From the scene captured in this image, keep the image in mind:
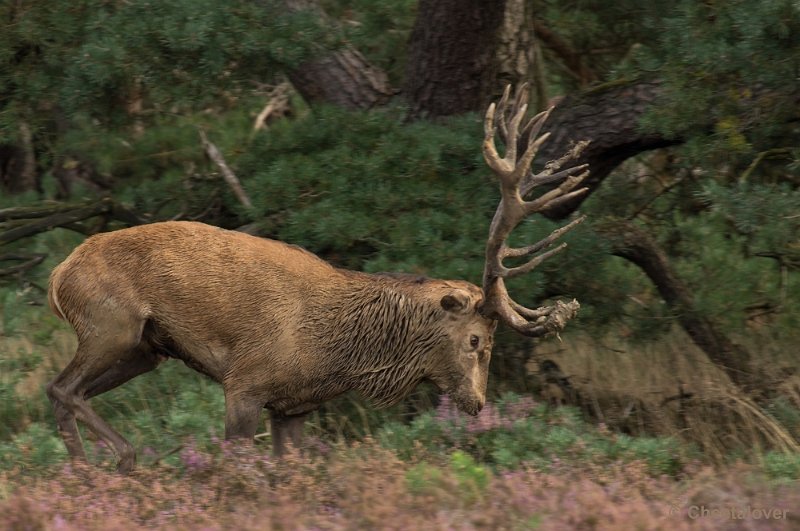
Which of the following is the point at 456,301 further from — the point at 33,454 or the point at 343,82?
the point at 343,82

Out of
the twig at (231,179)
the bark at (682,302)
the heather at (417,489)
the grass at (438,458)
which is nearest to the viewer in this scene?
the heather at (417,489)

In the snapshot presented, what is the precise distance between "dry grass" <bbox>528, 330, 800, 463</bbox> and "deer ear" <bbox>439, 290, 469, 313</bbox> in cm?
190

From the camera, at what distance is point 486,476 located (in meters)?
6.02

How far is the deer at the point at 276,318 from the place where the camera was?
22.1ft

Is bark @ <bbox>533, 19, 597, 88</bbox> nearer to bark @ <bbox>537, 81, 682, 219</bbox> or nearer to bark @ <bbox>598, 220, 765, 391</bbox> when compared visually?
bark @ <bbox>537, 81, 682, 219</bbox>

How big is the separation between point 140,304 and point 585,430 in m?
2.76

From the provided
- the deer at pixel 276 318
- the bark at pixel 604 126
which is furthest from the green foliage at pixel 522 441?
the bark at pixel 604 126

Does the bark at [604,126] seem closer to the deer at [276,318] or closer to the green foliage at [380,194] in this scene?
the green foliage at [380,194]

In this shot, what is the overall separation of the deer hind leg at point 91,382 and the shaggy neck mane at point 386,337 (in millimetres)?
1069

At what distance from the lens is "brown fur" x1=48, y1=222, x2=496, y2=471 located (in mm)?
6734

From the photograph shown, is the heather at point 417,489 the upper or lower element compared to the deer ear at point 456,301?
lower

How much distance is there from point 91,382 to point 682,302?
4.45 m

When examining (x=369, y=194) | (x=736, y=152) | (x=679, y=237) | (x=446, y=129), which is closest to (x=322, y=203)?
(x=369, y=194)

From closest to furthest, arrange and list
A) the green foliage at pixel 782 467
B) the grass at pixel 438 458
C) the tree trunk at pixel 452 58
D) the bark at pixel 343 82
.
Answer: the grass at pixel 438 458, the green foliage at pixel 782 467, the tree trunk at pixel 452 58, the bark at pixel 343 82
